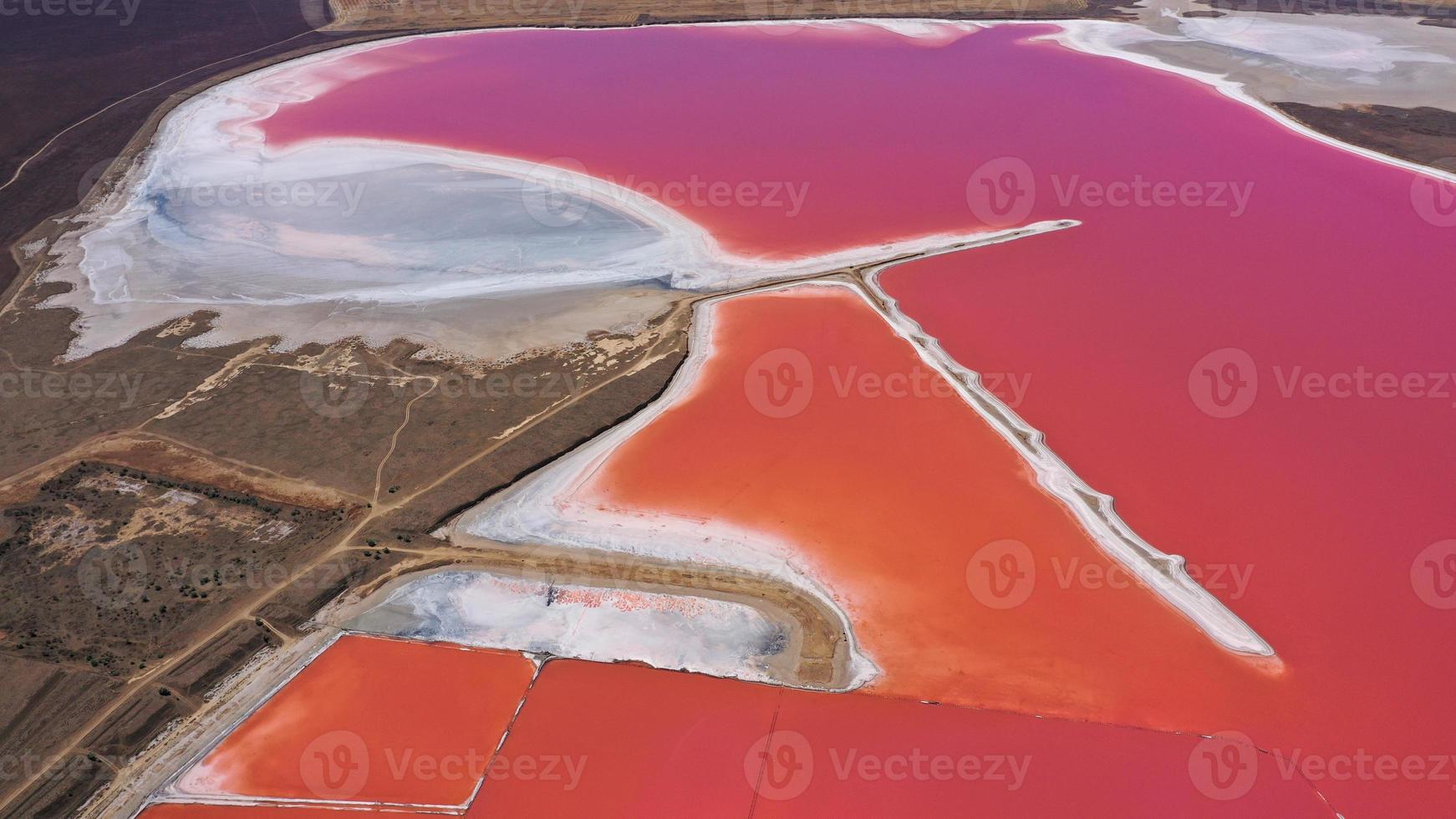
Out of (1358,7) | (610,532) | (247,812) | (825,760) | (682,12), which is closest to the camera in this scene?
(247,812)

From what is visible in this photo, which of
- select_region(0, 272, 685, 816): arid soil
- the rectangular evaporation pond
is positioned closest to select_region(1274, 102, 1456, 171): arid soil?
select_region(0, 272, 685, 816): arid soil

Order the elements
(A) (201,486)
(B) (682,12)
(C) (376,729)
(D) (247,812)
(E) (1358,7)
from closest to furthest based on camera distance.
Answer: (D) (247,812) < (C) (376,729) < (A) (201,486) < (B) (682,12) < (E) (1358,7)

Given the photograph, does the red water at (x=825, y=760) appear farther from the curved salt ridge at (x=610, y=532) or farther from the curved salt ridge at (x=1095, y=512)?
the curved salt ridge at (x=1095, y=512)

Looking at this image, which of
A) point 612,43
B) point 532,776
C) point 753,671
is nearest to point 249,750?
point 532,776

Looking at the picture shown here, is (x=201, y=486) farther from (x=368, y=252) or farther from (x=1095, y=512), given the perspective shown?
(x=1095, y=512)

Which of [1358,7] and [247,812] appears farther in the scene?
[1358,7]

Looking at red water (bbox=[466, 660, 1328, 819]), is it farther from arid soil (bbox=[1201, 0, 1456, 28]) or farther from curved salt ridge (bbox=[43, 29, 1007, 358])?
arid soil (bbox=[1201, 0, 1456, 28])

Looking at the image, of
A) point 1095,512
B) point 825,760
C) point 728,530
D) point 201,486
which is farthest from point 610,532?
point 1095,512
